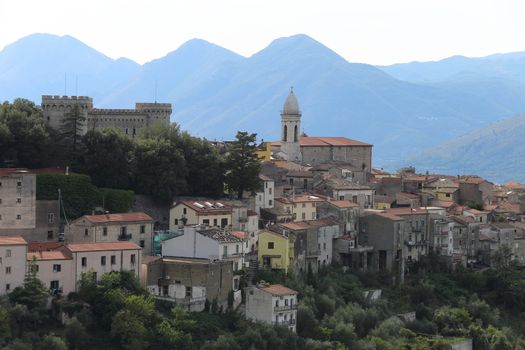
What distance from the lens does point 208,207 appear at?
6406 cm

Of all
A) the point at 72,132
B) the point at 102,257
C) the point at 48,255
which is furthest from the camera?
the point at 72,132

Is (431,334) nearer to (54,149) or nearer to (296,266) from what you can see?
(296,266)

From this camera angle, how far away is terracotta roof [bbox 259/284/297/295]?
56253 mm

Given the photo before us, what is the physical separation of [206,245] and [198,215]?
578 cm

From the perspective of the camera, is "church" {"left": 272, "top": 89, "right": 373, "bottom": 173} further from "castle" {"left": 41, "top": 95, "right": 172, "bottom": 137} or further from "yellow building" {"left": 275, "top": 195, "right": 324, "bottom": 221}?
"yellow building" {"left": 275, "top": 195, "right": 324, "bottom": 221}

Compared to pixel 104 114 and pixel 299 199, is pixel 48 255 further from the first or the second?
pixel 104 114

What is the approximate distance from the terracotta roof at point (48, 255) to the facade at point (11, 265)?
704 mm

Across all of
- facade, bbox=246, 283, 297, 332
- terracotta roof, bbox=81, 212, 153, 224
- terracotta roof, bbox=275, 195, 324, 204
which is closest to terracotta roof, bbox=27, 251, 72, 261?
terracotta roof, bbox=81, 212, 153, 224

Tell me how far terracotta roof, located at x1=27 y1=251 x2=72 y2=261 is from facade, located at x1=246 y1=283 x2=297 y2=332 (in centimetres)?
954

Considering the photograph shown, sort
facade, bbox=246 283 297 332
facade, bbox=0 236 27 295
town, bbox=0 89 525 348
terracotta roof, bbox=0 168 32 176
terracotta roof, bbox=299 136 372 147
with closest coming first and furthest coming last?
1. facade, bbox=0 236 27 295
2. town, bbox=0 89 525 348
3. facade, bbox=246 283 297 332
4. terracotta roof, bbox=0 168 32 176
5. terracotta roof, bbox=299 136 372 147

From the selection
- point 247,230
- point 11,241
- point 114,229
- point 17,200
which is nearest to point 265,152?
point 247,230

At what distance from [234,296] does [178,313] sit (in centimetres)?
503

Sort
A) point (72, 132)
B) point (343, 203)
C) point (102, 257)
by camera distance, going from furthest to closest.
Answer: point (343, 203) < point (72, 132) < point (102, 257)

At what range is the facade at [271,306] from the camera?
2199 inches
